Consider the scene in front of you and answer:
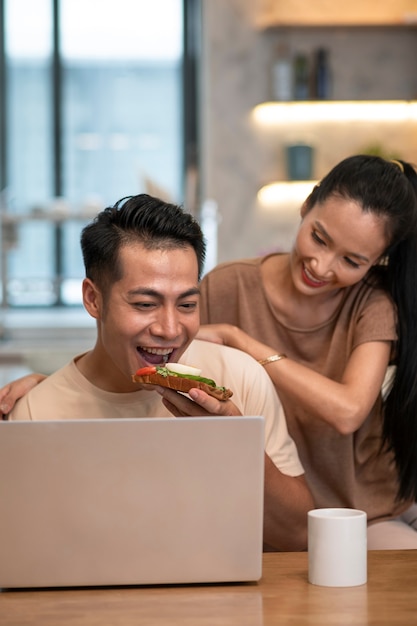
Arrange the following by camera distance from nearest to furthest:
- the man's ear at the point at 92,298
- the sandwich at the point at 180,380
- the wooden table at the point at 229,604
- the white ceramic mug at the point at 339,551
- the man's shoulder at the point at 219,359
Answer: the wooden table at the point at 229,604
the white ceramic mug at the point at 339,551
the sandwich at the point at 180,380
the man's ear at the point at 92,298
the man's shoulder at the point at 219,359

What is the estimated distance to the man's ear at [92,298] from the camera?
5.82ft

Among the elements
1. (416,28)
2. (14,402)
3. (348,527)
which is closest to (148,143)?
(416,28)

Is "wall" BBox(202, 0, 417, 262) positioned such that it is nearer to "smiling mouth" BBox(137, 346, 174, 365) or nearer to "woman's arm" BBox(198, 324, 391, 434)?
"woman's arm" BBox(198, 324, 391, 434)

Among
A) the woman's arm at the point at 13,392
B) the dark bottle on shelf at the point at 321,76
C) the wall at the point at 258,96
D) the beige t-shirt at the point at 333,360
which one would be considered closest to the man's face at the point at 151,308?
the woman's arm at the point at 13,392

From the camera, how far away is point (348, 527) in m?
1.27

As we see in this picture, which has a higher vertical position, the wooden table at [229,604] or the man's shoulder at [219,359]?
the man's shoulder at [219,359]

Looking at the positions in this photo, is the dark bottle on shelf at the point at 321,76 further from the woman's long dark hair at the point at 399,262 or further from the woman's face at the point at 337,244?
the woman's face at the point at 337,244

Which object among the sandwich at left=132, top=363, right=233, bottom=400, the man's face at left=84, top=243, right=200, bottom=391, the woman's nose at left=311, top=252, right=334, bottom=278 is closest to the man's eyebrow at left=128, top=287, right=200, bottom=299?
the man's face at left=84, top=243, right=200, bottom=391

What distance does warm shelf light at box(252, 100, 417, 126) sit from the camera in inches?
202

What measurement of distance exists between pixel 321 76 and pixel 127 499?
4.14 metres

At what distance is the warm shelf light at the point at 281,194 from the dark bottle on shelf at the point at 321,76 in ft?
1.46

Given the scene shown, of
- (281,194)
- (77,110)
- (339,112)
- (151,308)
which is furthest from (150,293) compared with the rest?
(77,110)

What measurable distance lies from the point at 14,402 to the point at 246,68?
3.65m

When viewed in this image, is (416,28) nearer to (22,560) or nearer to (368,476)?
(368,476)
